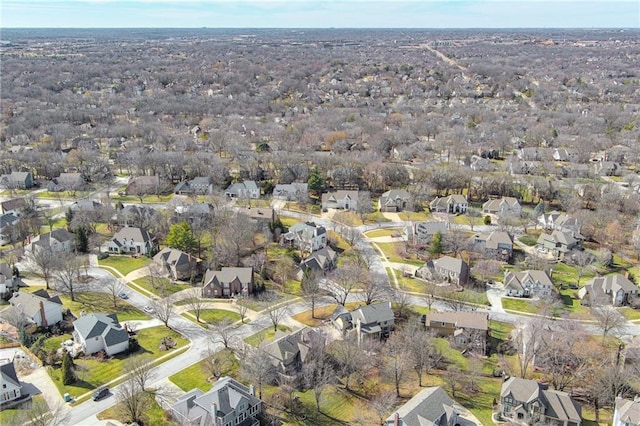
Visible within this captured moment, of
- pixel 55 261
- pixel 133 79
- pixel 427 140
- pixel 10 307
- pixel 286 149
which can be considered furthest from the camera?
pixel 133 79

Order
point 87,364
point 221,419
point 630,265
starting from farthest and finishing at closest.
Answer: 1. point 630,265
2. point 87,364
3. point 221,419

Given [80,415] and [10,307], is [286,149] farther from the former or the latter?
[80,415]

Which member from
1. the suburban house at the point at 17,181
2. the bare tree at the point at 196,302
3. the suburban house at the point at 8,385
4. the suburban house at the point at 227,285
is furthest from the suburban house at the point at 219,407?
the suburban house at the point at 17,181

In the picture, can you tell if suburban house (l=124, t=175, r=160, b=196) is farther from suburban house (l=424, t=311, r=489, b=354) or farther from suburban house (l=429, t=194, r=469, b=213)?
suburban house (l=424, t=311, r=489, b=354)

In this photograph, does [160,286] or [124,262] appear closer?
[160,286]

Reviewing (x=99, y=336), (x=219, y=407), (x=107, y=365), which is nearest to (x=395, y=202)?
(x=99, y=336)

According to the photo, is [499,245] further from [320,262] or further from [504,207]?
[320,262]

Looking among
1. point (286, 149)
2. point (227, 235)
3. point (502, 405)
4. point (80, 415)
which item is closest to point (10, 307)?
point (80, 415)
